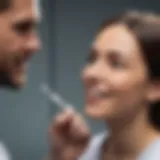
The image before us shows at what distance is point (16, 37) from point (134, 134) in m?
0.25

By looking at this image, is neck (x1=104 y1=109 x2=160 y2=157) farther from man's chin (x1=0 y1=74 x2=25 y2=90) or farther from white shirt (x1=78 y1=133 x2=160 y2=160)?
man's chin (x1=0 y1=74 x2=25 y2=90)

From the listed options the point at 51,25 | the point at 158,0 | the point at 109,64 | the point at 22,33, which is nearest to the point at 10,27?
the point at 22,33

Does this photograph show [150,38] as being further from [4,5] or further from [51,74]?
[51,74]

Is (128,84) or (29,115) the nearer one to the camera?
(128,84)

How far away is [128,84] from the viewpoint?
89cm

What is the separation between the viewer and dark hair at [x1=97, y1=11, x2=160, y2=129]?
0.89m

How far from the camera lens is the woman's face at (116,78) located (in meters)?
0.88

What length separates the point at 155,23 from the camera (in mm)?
915

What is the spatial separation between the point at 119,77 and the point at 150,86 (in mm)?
58

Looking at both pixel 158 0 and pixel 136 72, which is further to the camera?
pixel 158 0

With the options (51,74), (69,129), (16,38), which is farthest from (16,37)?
(51,74)

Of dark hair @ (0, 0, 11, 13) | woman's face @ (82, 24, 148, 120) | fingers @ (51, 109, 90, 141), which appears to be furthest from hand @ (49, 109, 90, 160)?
dark hair @ (0, 0, 11, 13)

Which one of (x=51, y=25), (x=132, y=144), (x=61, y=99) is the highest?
(x=51, y=25)

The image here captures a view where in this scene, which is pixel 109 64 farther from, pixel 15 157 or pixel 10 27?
pixel 15 157
